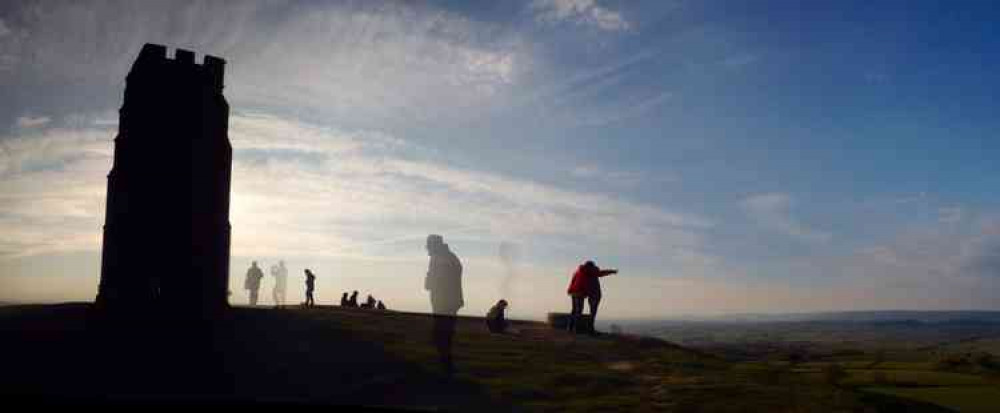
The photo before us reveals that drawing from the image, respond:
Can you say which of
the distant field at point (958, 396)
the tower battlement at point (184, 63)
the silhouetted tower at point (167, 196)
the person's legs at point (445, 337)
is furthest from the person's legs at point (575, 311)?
the tower battlement at point (184, 63)

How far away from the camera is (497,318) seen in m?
22.8

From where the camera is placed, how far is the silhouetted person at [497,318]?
74.3 ft

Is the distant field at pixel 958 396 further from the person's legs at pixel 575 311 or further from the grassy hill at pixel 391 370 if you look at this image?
the person's legs at pixel 575 311

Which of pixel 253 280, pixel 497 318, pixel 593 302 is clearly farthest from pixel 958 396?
pixel 253 280

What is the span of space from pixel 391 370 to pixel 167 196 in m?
16.5

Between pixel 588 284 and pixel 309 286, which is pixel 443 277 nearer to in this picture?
pixel 588 284

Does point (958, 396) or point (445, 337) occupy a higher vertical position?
point (445, 337)

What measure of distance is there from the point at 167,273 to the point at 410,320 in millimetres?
9740

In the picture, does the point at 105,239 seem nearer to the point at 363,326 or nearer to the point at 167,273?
the point at 167,273

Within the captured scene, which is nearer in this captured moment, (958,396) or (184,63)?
(958,396)

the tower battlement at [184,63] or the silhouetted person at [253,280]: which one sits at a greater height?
the tower battlement at [184,63]

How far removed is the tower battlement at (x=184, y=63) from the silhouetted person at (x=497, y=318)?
15.5 meters

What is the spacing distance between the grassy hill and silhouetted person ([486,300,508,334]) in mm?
1722

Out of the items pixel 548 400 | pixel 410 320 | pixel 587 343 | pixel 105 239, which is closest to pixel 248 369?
pixel 548 400
